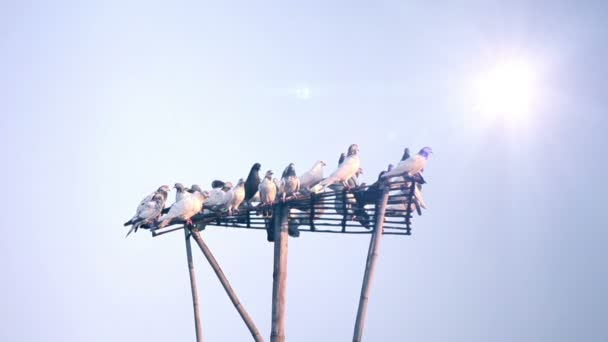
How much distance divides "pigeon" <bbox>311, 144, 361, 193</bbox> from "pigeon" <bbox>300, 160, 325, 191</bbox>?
14 cm

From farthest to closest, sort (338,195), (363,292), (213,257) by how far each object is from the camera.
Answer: (213,257)
(338,195)
(363,292)

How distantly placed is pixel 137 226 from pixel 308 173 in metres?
4.76

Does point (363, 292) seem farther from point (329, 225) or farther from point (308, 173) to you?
point (308, 173)

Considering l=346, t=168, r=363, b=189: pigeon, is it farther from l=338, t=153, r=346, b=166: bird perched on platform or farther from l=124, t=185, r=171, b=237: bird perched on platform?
l=124, t=185, r=171, b=237: bird perched on platform

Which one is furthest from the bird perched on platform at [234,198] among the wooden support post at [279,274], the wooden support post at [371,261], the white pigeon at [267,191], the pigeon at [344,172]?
the wooden support post at [371,261]

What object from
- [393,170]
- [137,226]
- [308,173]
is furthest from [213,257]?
[393,170]

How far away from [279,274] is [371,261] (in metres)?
2.41

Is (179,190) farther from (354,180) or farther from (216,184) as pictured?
(354,180)

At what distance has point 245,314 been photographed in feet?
60.1

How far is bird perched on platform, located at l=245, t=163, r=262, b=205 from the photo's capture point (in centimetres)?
1970

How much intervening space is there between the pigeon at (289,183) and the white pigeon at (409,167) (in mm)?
2382

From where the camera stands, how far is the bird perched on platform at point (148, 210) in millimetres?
18359

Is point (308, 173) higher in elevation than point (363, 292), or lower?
higher

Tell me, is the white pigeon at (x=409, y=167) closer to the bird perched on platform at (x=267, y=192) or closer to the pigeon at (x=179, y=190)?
the bird perched on platform at (x=267, y=192)
